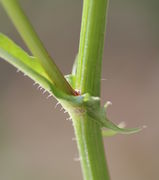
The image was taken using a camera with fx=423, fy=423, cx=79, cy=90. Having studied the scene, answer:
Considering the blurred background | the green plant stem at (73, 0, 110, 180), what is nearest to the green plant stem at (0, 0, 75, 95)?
the green plant stem at (73, 0, 110, 180)

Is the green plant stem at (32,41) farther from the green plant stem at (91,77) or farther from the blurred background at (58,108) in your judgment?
the blurred background at (58,108)

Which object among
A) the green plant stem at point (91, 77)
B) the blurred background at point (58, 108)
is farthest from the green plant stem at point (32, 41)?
the blurred background at point (58, 108)

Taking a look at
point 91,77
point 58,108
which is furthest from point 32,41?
point 58,108

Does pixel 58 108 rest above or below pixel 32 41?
above

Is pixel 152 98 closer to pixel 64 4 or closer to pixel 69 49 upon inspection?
pixel 69 49

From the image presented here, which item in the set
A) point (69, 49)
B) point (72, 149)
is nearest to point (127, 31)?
point (69, 49)

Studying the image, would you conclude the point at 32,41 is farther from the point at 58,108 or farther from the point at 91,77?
the point at 58,108

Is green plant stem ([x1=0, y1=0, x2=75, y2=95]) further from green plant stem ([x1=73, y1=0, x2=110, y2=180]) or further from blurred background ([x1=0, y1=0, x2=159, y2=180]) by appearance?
blurred background ([x1=0, y1=0, x2=159, y2=180])
